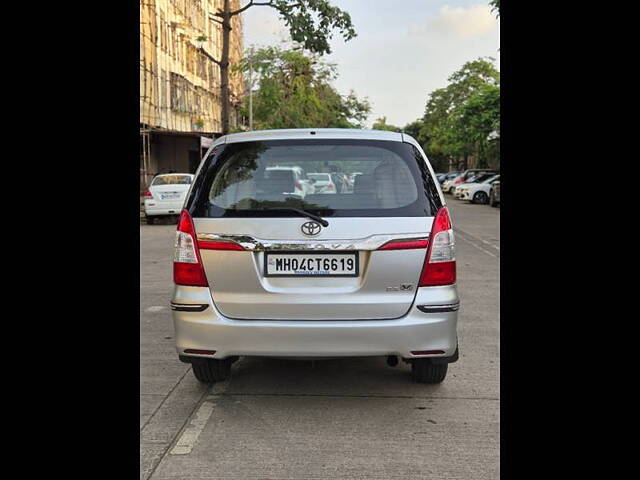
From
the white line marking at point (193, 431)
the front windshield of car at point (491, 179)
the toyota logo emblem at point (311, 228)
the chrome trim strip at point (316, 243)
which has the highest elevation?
the front windshield of car at point (491, 179)

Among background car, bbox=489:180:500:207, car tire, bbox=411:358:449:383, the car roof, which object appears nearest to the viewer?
the car roof

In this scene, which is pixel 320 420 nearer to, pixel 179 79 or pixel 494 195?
pixel 179 79

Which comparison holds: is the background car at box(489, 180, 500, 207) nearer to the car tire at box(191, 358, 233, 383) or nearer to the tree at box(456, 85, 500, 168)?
the tree at box(456, 85, 500, 168)

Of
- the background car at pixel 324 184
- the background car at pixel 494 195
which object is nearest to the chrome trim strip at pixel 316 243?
the background car at pixel 324 184

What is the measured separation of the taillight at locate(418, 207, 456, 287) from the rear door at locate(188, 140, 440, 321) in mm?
46

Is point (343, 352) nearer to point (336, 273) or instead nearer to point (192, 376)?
point (336, 273)

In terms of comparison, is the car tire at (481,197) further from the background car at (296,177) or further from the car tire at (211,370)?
the background car at (296,177)

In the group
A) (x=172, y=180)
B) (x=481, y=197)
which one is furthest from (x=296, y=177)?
(x=481, y=197)

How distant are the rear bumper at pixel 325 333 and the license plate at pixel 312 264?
0.28m

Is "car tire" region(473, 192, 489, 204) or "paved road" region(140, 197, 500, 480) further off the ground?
"car tire" region(473, 192, 489, 204)

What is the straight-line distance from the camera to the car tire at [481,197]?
1380 inches

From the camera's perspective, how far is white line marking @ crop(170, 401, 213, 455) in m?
3.63

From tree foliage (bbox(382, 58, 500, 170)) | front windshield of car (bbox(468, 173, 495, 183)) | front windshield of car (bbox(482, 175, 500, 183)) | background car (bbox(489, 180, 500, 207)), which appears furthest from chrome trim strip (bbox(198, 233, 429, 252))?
front windshield of car (bbox(468, 173, 495, 183))
